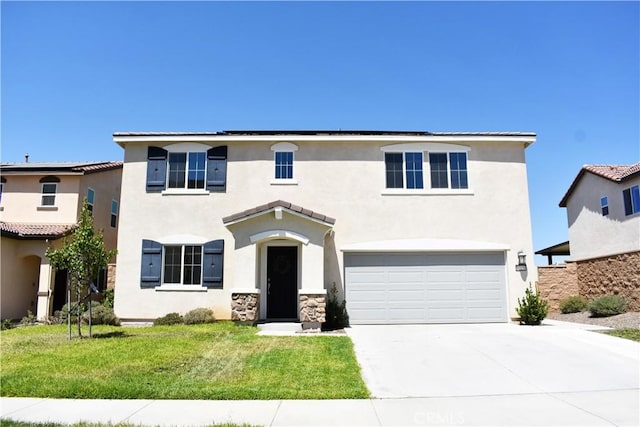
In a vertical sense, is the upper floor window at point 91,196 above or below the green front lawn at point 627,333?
above

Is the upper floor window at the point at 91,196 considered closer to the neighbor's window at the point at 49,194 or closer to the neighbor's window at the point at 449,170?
the neighbor's window at the point at 49,194

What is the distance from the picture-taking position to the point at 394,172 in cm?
1611

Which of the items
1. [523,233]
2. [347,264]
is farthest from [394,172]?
[523,233]

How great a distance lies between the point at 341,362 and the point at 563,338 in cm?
644

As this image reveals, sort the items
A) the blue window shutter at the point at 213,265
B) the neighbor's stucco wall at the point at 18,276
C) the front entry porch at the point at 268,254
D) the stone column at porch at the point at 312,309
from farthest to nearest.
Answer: the neighbor's stucco wall at the point at 18,276, the blue window shutter at the point at 213,265, the front entry porch at the point at 268,254, the stone column at porch at the point at 312,309

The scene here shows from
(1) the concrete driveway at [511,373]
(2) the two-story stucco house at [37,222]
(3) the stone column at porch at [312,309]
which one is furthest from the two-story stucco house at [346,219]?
(2) the two-story stucco house at [37,222]

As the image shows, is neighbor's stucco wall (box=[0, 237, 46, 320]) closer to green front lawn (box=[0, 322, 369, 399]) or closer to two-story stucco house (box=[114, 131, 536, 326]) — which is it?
two-story stucco house (box=[114, 131, 536, 326])

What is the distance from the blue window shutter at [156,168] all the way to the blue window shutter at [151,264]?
2045mm

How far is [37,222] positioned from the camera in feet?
62.7

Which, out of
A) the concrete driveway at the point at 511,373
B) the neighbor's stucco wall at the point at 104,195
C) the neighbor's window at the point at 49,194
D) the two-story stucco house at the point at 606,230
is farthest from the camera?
the neighbor's stucco wall at the point at 104,195

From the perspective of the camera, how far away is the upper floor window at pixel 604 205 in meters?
19.8

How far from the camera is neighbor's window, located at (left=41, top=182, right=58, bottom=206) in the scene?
19281 mm

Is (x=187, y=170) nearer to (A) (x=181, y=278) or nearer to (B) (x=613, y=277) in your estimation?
(A) (x=181, y=278)

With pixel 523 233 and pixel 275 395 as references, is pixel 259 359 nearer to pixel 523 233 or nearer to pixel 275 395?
pixel 275 395
